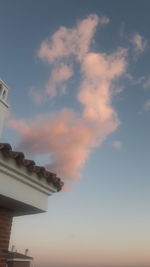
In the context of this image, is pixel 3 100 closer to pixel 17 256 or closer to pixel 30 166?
pixel 30 166

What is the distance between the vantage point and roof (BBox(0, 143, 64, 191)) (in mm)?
4316

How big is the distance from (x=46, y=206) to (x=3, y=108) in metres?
2.48

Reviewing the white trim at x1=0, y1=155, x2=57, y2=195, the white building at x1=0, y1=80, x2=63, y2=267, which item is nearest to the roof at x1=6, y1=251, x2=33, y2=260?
the white building at x1=0, y1=80, x2=63, y2=267

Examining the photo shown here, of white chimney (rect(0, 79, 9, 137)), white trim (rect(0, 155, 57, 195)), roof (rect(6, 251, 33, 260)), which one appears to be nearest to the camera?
white trim (rect(0, 155, 57, 195))

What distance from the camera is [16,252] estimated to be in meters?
12.6

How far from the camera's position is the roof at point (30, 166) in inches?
170

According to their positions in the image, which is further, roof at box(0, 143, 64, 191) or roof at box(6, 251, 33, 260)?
roof at box(6, 251, 33, 260)

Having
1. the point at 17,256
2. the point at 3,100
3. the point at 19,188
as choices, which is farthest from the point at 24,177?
the point at 17,256

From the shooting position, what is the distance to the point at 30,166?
15.9 feet

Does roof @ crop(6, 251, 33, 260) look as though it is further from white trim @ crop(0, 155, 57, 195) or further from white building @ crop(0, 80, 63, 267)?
white trim @ crop(0, 155, 57, 195)

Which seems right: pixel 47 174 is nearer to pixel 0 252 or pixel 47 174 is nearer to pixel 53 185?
pixel 53 185

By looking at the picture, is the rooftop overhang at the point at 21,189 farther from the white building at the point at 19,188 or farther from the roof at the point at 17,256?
the roof at the point at 17,256

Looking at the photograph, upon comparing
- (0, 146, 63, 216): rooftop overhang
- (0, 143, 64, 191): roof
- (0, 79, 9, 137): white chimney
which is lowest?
(0, 146, 63, 216): rooftop overhang

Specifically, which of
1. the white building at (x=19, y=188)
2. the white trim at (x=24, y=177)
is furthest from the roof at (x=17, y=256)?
the white trim at (x=24, y=177)
